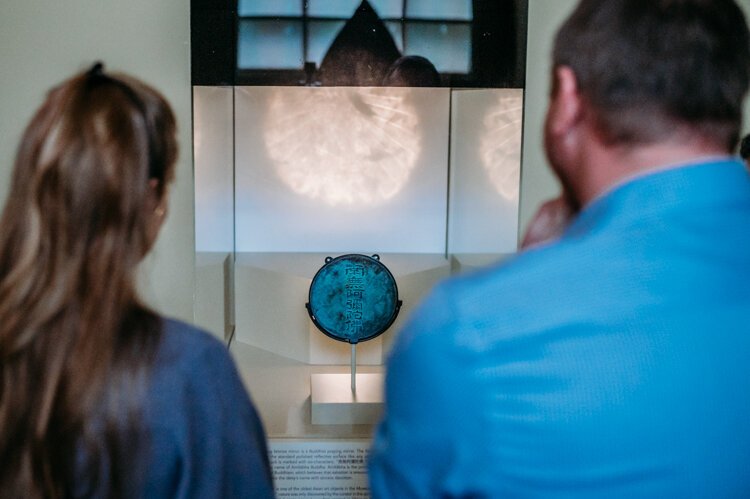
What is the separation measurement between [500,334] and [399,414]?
162mm

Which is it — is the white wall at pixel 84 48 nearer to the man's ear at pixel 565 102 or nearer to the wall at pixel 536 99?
the wall at pixel 536 99

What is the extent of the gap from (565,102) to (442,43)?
7.30 feet

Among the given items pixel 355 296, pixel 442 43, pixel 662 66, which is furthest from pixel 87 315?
pixel 442 43

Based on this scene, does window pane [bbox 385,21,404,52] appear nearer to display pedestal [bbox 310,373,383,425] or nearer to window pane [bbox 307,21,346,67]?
window pane [bbox 307,21,346,67]

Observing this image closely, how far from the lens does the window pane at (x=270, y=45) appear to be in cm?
311

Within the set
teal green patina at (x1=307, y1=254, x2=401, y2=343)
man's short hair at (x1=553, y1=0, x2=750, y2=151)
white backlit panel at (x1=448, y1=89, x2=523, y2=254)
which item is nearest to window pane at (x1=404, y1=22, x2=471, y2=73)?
white backlit panel at (x1=448, y1=89, x2=523, y2=254)

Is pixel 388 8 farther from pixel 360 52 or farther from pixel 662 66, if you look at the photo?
pixel 662 66

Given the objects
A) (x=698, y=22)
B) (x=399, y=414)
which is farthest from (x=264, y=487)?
(x=698, y=22)

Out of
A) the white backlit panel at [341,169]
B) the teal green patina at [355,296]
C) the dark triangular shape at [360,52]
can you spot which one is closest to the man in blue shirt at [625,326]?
the teal green patina at [355,296]

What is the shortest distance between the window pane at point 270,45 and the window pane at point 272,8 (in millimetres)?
33

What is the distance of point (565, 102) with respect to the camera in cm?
101

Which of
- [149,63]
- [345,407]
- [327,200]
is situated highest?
[149,63]

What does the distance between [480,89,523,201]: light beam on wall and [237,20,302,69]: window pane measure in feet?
2.54

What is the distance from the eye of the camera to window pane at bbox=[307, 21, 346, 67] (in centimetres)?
314
